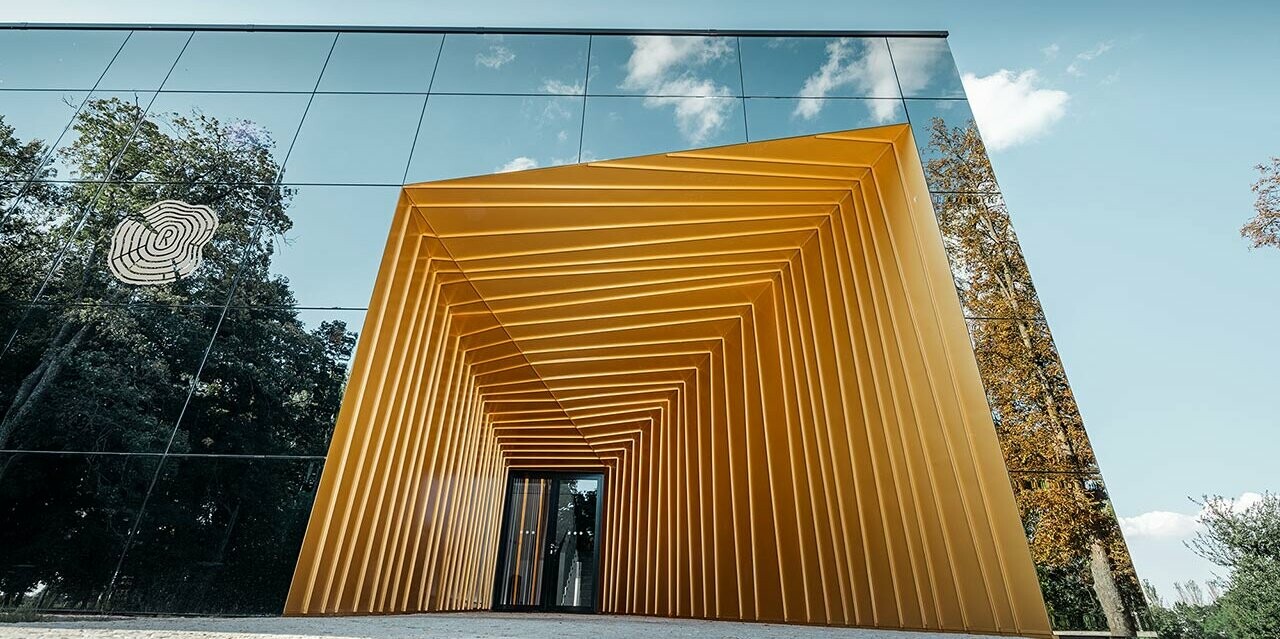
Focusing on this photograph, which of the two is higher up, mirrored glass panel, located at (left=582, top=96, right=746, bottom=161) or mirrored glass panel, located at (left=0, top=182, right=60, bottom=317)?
mirrored glass panel, located at (left=582, top=96, right=746, bottom=161)

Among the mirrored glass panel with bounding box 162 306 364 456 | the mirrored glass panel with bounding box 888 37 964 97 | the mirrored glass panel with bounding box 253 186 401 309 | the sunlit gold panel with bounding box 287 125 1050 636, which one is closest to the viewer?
the mirrored glass panel with bounding box 162 306 364 456

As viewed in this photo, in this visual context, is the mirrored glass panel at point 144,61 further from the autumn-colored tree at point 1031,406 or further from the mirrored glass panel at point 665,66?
the autumn-colored tree at point 1031,406

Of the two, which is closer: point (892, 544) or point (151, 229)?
point (892, 544)

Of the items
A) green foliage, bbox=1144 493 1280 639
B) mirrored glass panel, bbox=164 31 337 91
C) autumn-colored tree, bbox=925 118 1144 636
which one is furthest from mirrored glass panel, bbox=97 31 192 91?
green foliage, bbox=1144 493 1280 639

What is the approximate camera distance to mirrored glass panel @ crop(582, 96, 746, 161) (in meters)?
5.40

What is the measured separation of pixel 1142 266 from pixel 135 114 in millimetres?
11769

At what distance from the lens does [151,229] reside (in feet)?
18.6

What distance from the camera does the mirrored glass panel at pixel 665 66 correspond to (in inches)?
244

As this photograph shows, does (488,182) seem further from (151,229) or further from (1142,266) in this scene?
(1142,266)

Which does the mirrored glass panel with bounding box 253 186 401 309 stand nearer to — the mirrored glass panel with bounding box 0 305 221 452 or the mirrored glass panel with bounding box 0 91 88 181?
the mirrored glass panel with bounding box 0 305 221 452

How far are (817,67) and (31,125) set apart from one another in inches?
330

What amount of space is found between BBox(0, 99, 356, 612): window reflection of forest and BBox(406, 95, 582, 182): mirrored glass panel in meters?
1.46

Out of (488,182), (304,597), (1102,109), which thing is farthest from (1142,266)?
(304,597)

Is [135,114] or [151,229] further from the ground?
[135,114]
